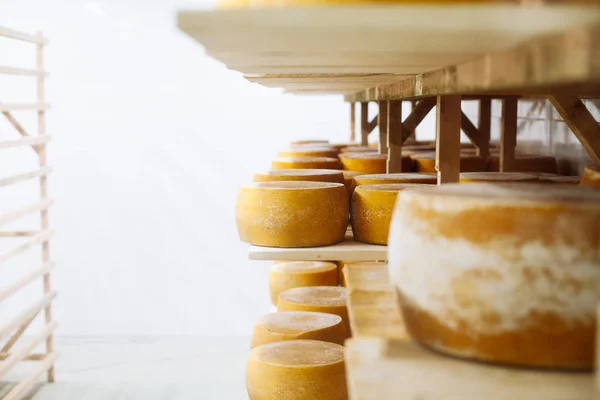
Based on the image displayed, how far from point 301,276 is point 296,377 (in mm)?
1289

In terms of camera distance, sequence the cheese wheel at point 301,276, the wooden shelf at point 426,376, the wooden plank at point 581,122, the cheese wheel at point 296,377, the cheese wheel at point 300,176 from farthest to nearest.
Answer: the cheese wheel at point 301,276 < the cheese wheel at point 300,176 < the cheese wheel at point 296,377 < the wooden plank at point 581,122 < the wooden shelf at point 426,376

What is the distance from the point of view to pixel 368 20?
80 centimetres

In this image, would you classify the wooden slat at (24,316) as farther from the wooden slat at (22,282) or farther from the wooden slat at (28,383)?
the wooden slat at (28,383)

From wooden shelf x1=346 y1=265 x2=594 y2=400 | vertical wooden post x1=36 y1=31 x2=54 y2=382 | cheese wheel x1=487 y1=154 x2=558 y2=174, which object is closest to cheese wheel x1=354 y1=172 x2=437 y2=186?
cheese wheel x1=487 y1=154 x2=558 y2=174

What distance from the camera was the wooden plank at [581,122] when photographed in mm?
1896

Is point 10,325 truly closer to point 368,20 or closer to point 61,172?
point 61,172

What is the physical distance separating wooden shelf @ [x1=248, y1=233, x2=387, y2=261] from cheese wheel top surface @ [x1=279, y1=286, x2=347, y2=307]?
2.71ft

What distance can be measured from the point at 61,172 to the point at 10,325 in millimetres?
3418

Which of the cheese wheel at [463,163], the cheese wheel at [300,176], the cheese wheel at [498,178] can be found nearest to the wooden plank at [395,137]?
the cheese wheel at [463,163]

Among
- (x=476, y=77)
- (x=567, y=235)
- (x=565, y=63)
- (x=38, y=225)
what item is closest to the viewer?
(x=565, y=63)

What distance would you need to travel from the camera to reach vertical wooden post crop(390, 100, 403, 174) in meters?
3.17

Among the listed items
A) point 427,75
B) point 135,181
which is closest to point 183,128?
point 135,181

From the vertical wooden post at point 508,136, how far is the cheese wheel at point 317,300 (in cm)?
89

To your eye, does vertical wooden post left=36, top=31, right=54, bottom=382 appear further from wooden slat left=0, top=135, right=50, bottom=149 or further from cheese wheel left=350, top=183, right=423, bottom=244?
cheese wheel left=350, top=183, right=423, bottom=244
